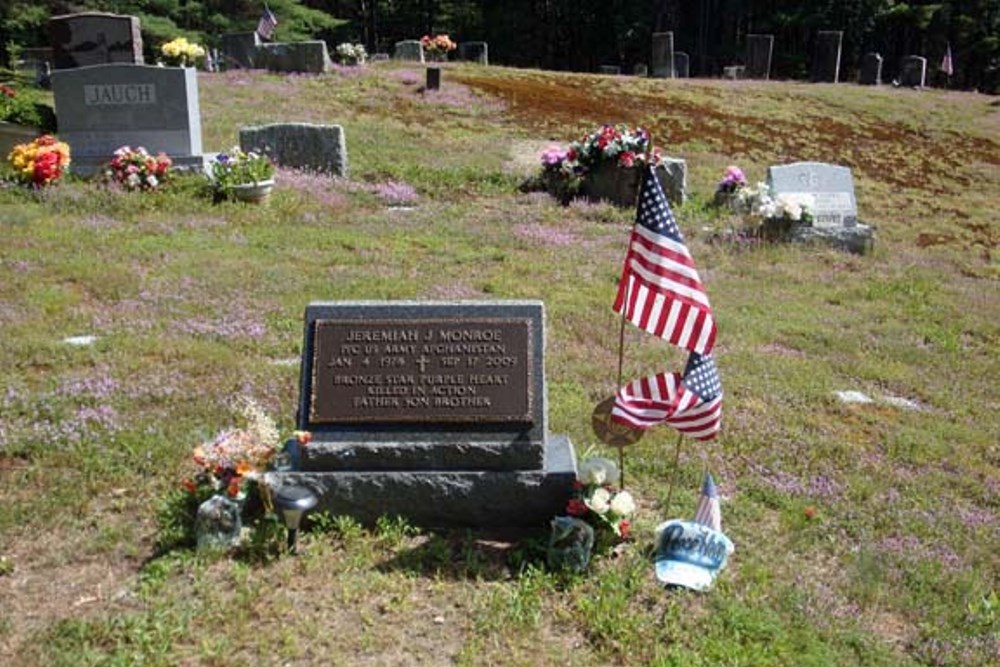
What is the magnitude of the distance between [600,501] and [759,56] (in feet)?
133

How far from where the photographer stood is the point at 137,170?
538 inches

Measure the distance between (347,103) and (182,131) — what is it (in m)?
9.44

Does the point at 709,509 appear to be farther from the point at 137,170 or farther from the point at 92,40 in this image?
the point at 92,40

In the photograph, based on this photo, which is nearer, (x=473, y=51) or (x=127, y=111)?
(x=127, y=111)

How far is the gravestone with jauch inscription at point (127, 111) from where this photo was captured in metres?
14.9

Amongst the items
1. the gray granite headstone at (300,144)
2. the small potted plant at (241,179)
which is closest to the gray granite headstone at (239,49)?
the gray granite headstone at (300,144)

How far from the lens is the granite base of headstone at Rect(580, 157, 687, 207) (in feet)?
52.7

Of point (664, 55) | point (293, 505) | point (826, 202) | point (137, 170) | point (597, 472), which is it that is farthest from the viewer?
point (664, 55)

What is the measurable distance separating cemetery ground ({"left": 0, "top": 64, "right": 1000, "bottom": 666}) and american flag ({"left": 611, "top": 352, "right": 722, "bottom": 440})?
0.78m

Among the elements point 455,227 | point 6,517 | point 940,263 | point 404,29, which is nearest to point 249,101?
point 455,227

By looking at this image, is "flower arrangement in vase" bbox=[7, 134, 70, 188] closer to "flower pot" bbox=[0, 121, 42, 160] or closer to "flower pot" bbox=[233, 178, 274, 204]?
"flower pot" bbox=[0, 121, 42, 160]

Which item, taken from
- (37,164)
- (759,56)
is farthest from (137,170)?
(759,56)

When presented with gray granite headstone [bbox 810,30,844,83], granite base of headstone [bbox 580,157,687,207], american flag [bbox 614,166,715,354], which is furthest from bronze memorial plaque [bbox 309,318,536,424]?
gray granite headstone [bbox 810,30,844,83]

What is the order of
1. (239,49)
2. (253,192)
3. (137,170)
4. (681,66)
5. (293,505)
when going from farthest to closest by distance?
(681,66), (239,49), (137,170), (253,192), (293,505)
